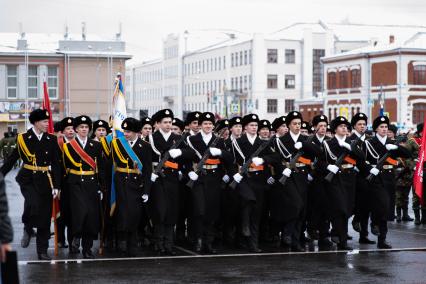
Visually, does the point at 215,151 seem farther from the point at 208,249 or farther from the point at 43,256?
the point at 43,256

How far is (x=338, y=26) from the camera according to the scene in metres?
104

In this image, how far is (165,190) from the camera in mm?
13508

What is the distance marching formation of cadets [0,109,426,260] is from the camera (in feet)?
42.7

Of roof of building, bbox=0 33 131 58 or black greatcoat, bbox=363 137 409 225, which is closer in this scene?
black greatcoat, bbox=363 137 409 225

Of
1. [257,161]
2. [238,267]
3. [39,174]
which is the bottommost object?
[238,267]

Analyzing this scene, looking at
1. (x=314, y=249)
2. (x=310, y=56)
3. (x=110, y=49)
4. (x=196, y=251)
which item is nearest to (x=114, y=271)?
(x=196, y=251)

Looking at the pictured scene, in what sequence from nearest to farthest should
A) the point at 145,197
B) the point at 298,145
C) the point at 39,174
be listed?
the point at 39,174, the point at 145,197, the point at 298,145

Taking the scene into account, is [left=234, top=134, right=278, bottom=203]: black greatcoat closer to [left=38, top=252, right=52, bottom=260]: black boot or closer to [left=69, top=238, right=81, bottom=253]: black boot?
[left=69, top=238, right=81, bottom=253]: black boot

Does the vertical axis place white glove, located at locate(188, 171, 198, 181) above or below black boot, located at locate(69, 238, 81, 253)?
above

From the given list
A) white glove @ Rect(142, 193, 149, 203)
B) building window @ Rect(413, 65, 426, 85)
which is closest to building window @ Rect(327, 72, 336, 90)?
building window @ Rect(413, 65, 426, 85)

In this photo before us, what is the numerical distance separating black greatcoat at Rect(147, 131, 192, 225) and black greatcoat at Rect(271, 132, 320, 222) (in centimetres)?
138

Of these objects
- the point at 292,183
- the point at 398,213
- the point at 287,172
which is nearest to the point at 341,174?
the point at 292,183

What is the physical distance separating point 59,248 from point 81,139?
5.84ft

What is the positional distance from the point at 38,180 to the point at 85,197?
2.10 ft
